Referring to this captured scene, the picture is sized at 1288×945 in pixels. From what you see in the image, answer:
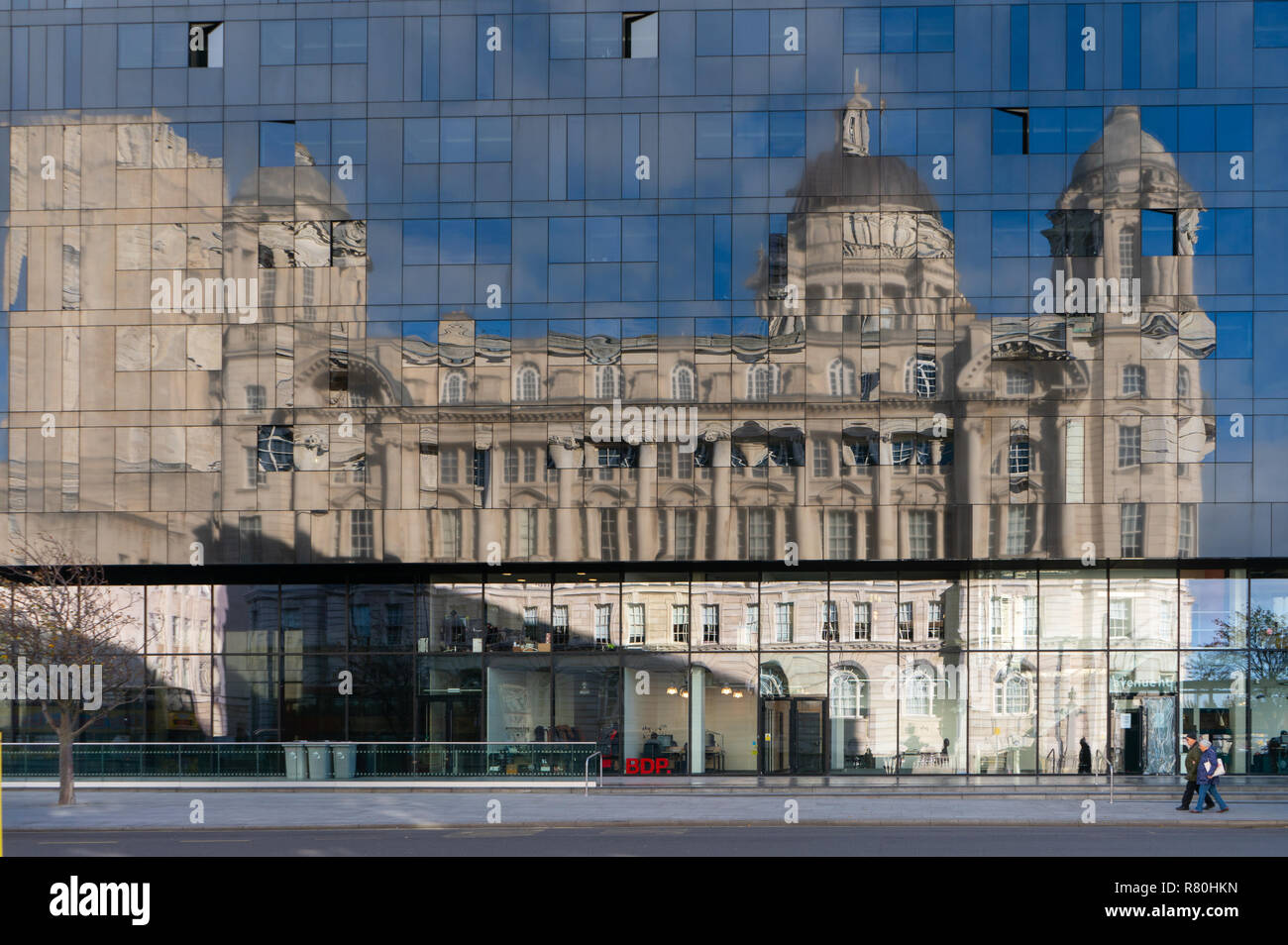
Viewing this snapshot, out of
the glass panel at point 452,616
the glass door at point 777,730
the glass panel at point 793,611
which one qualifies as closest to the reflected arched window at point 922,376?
the glass panel at point 793,611

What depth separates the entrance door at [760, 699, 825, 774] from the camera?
35000mm

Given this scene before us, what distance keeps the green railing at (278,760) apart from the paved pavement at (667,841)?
22.7ft

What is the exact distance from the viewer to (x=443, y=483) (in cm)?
3434

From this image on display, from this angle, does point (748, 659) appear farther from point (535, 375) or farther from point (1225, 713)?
point (1225, 713)

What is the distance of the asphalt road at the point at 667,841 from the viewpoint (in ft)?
60.2

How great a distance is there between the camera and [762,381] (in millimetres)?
34000

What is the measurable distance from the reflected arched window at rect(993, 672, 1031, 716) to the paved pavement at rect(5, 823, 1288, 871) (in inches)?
470

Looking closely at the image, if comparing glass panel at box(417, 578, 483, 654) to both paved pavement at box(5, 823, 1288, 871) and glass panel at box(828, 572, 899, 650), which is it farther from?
paved pavement at box(5, 823, 1288, 871)

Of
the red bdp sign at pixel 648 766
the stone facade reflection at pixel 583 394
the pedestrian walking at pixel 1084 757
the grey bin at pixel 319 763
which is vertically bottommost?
the red bdp sign at pixel 648 766

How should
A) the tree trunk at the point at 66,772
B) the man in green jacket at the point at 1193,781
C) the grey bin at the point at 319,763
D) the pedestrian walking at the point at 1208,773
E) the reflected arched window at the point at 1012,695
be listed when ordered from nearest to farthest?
the pedestrian walking at the point at 1208,773, the man in green jacket at the point at 1193,781, the tree trunk at the point at 66,772, the grey bin at the point at 319,763, the reflected arched window at the point at 1012,695

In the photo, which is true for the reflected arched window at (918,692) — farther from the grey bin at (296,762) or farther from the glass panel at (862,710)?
the grey bin at (296,762)

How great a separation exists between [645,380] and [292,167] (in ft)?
39.1
